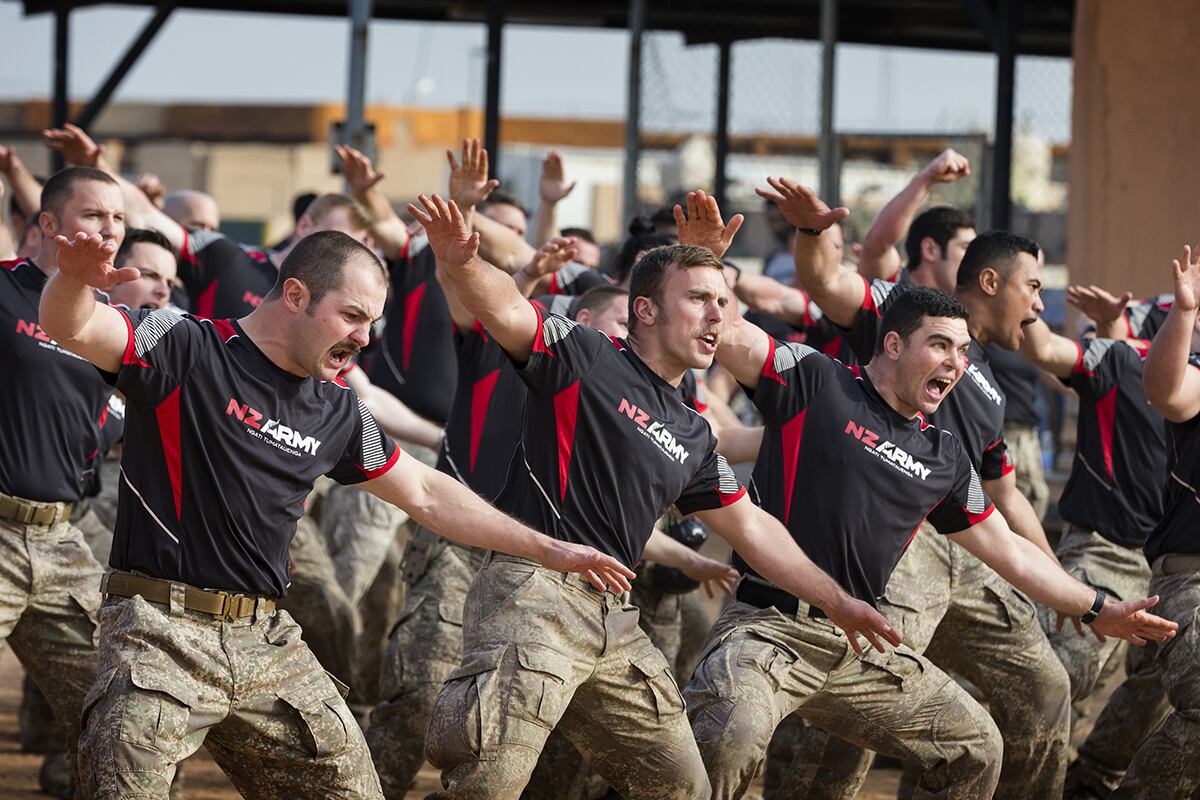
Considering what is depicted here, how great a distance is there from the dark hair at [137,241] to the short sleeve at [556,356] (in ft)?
7.74

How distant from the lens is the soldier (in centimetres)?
491

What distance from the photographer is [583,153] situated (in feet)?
106

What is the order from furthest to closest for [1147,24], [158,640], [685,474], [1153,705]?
[1147,24] < [1153,705] < [685,474] < [158,640]

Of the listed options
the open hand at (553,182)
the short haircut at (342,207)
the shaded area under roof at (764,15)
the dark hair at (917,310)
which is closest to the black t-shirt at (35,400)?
the short haircut at (342,207)

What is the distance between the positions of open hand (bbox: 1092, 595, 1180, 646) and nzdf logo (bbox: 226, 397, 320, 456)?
2.97 meters

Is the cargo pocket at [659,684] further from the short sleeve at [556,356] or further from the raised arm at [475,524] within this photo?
the short sleeve at [556,356]

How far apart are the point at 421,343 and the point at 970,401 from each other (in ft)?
9.77

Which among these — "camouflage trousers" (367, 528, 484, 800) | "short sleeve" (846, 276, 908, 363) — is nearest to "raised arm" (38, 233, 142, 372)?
"camouflage trousers" (367, 528, 484, 800)

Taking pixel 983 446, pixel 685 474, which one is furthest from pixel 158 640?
pixel 983 446

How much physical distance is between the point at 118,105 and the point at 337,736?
30.2 m

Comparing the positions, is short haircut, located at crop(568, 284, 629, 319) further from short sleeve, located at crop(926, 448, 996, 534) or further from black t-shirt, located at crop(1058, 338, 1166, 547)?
black t-shirt, located at crop(1058, 338, 1166, 547)

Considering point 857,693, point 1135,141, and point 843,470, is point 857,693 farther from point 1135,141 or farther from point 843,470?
point 1135,141

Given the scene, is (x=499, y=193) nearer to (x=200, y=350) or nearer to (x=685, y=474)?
(x=685, y=474)

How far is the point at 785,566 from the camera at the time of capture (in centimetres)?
596
